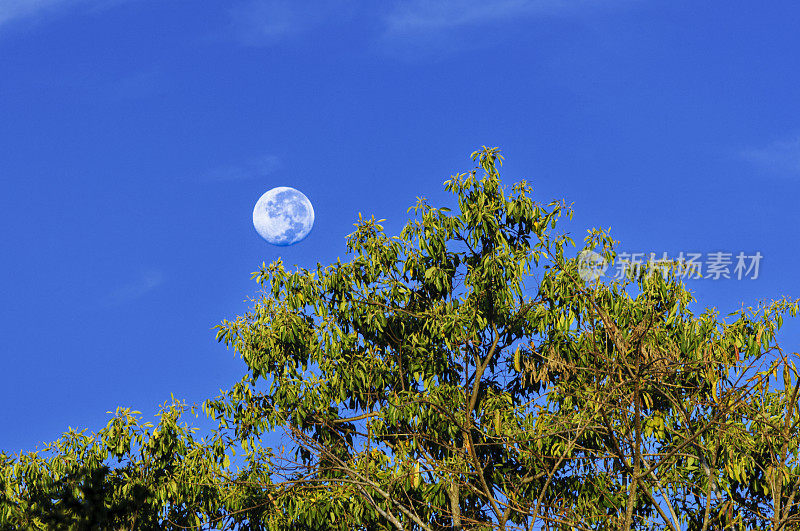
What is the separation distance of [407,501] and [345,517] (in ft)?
2.59

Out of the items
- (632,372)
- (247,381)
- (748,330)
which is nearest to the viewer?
(632,372)

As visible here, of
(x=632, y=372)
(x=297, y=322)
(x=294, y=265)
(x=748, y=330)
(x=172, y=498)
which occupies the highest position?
(x=294, y=265)

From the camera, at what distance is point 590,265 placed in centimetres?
1245

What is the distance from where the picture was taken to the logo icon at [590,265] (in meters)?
12.4

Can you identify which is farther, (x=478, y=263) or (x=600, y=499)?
(x=478, y=263)

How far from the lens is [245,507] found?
12.0m

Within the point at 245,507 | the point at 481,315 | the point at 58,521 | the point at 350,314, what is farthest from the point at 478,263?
the point at 58,521

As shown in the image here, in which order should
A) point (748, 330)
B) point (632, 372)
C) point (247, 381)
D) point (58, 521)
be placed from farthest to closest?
point (247, 381) < point (748, 330) < point (58, 521) < point (632, 372)

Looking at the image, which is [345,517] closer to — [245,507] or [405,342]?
[245,507]

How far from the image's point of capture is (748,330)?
460 inches

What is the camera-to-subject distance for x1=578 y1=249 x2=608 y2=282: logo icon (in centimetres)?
1241

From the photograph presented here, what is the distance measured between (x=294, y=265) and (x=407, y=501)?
11.5 ft

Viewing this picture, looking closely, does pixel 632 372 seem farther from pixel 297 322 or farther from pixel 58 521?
pixel 58 521

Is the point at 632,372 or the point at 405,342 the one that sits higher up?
the point at 405,342
